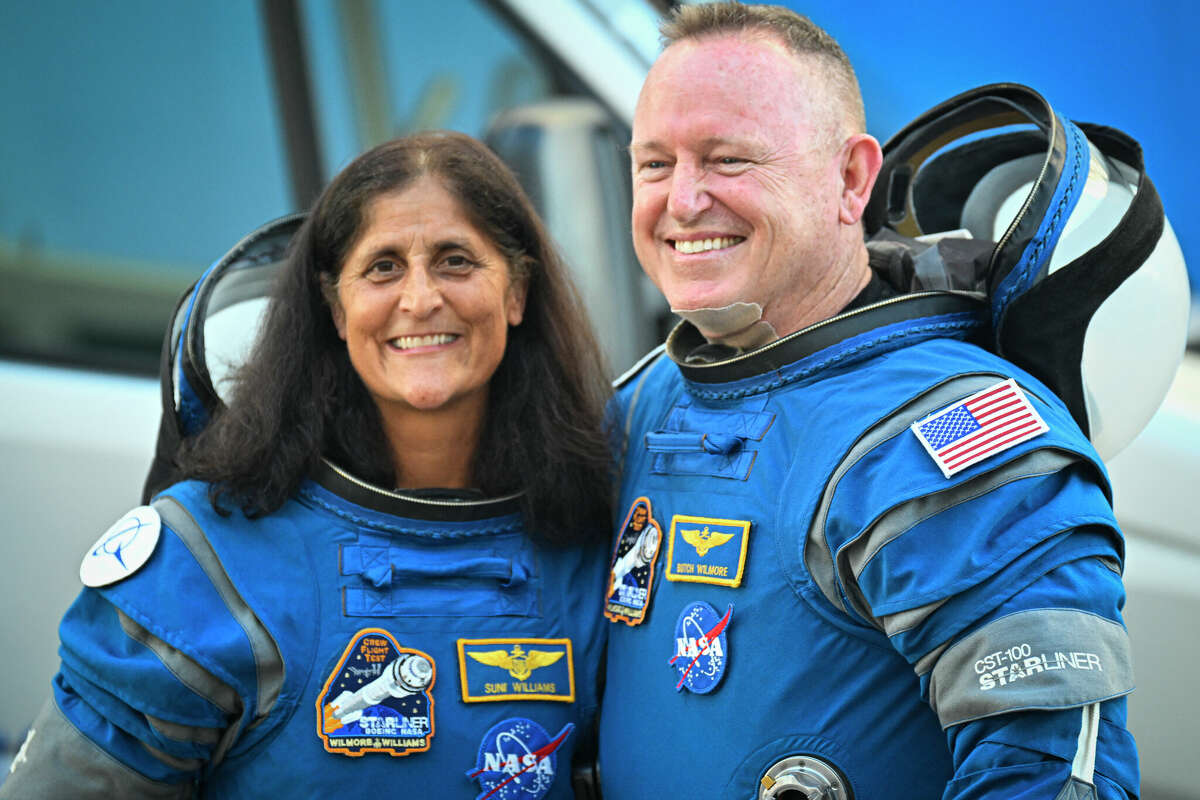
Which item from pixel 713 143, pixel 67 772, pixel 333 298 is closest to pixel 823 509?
pixel 713 143

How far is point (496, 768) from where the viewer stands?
202cm

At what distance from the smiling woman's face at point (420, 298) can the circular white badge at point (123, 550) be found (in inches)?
17.3

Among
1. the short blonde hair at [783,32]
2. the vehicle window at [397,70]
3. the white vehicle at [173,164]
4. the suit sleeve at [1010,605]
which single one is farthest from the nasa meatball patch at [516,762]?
the vehicle window at [397,70]

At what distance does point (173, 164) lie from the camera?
4.14 meters

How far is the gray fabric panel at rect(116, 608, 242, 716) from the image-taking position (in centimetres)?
190

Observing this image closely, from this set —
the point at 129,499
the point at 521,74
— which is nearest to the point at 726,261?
the point at 521,74

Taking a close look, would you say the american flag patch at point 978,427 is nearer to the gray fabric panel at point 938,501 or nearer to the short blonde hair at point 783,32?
the gray fabric panel at point 938,501

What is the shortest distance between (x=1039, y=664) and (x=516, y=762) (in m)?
0.85

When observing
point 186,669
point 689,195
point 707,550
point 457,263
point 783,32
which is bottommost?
point 186,669

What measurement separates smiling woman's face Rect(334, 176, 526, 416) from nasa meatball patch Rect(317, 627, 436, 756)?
429 mm

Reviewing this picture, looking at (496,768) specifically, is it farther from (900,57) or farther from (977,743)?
(900,57)

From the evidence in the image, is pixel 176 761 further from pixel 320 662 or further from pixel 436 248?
pixel 436 248

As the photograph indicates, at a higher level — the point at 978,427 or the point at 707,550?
the point at 978,427

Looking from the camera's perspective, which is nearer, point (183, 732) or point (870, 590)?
point (870, 590)
